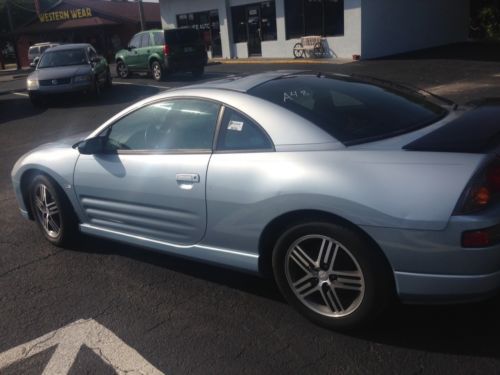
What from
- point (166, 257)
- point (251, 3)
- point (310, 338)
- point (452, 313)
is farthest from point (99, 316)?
point (251, 3)

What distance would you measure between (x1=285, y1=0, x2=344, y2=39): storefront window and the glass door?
1966 millimetres

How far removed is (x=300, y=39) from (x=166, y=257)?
19804 millimetres

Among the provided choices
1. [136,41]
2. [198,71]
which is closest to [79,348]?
[198,71]

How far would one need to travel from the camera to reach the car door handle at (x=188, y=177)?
11.0 feet

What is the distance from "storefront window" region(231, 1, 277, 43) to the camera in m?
23.8

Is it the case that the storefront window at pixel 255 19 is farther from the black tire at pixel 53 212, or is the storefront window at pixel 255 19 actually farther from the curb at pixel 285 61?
the black tire at pixel 53 212

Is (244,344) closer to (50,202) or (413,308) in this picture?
(413,308)

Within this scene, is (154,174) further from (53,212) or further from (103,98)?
(103,98)

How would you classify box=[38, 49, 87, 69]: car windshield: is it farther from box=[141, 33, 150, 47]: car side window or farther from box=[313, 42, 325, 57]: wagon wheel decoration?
box=[313, 42, 325, 57]: wagon wheel decoration

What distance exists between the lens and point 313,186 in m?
2.82

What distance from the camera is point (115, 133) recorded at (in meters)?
4.07

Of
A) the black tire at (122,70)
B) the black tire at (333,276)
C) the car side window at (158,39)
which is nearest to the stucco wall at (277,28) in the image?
the car side window at (158,39)

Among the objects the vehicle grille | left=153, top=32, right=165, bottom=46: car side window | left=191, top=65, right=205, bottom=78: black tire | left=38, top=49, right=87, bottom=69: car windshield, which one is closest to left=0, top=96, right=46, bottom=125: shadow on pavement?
the vehicle grille

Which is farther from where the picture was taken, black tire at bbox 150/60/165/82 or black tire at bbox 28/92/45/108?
black tire at bbox 150/60/165/82
